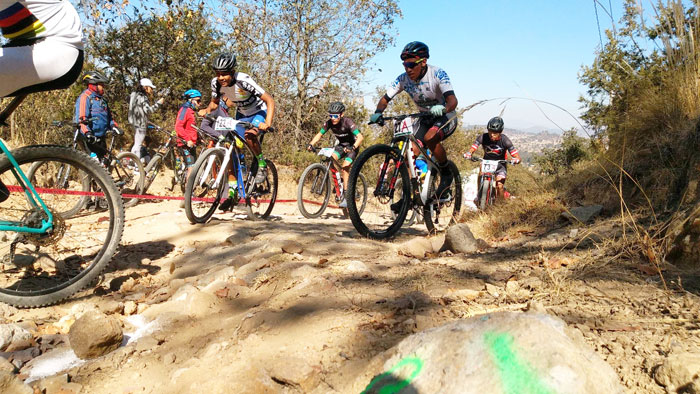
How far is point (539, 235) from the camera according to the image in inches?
163

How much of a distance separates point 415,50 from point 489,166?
3.03 metres

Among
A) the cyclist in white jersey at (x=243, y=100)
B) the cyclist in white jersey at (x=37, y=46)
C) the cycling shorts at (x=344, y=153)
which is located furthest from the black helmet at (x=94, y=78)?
the cyclist in white jersey at (x=37, y=46)

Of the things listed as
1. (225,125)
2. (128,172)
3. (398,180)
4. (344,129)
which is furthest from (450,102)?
(128,172)

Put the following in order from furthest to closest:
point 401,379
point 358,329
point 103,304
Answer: point 103,304 → point 358,329 → point 401,379

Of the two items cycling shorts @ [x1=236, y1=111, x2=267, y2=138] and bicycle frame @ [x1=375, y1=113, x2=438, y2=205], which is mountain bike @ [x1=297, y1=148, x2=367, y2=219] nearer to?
cycling shorts @ [x1=236, y1=111, x2=267, y2=138]

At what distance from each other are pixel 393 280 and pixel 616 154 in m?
3.87

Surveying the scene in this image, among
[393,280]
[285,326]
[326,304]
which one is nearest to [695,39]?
[393,280]

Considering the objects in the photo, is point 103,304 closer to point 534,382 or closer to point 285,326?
point 285,326

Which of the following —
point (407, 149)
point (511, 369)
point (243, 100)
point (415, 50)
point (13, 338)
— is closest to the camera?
point (511, 369)

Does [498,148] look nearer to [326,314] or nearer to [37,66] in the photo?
[326,314]

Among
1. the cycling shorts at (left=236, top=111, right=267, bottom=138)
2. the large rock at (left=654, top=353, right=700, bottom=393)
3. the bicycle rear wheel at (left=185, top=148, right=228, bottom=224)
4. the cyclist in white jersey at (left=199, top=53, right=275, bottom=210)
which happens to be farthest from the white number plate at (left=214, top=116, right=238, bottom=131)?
the large rock at (left=654, top=353, right=700, bottom=393)

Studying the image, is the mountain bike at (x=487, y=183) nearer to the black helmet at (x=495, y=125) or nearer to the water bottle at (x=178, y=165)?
the black helmet at (x=495, y=125)

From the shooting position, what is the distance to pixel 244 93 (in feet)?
20.0

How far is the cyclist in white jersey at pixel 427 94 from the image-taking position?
16.9 ft
